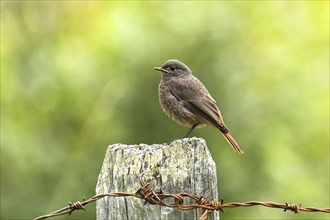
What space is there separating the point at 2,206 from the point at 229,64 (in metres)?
3.04

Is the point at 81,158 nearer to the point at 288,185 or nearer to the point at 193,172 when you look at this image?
the point at 288,185

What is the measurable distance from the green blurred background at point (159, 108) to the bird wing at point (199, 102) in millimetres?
967

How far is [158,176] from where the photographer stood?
3.89 meters

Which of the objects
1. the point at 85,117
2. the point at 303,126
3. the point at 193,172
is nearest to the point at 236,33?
the point at 303,126

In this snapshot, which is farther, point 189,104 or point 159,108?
point 159,108

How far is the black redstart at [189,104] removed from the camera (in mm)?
6984

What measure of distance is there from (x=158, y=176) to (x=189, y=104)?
3311 millimetres

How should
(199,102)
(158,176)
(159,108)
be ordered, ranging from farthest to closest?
(159,108), (199,102), (158,176)

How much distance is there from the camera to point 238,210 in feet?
28.0

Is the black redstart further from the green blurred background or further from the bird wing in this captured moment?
the green blurred background

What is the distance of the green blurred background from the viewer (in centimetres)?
842

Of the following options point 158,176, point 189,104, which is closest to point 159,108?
point 189,104

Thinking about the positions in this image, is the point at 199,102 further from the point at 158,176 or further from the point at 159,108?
the point at 158,176

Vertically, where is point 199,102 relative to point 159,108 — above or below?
below
